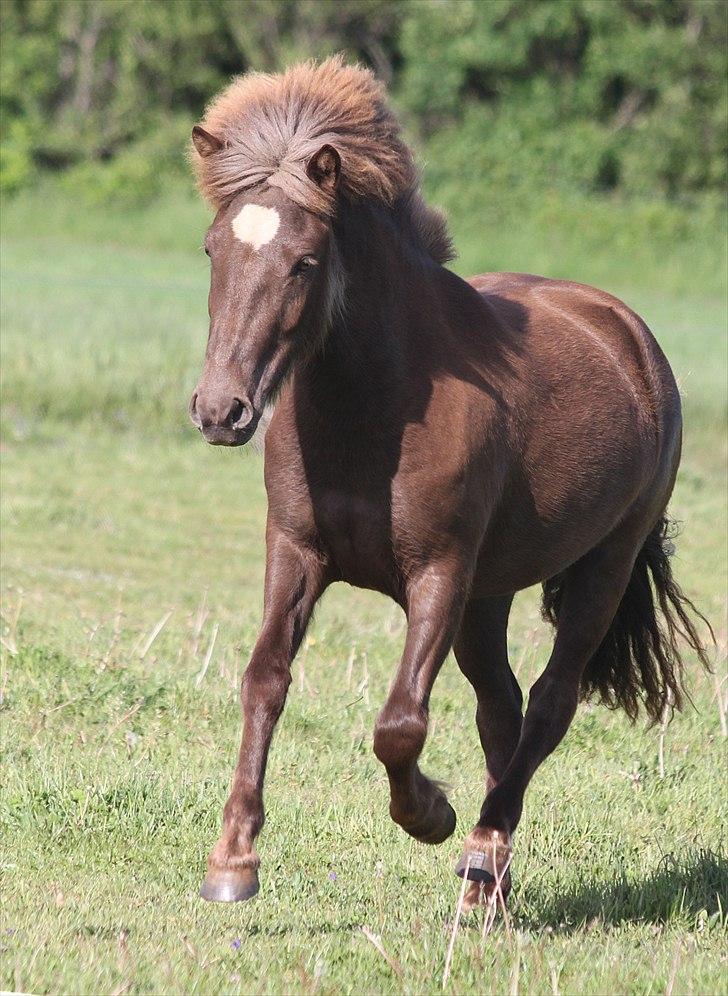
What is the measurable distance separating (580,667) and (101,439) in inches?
406

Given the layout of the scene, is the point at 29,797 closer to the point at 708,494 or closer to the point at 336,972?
the point at 336,972

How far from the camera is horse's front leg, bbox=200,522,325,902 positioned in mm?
4336

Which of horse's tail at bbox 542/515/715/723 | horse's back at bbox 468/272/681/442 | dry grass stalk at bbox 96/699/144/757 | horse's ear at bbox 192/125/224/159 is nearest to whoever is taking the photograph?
horse's ear at bbox 192/125/224/159

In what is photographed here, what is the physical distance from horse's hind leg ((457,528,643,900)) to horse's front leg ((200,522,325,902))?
88 cm

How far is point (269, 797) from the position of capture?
19.7ft

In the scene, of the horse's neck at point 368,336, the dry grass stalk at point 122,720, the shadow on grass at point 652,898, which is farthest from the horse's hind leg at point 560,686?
the dry grass stalk at point 122,720

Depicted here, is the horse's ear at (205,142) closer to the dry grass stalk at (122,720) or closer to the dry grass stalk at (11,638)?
the dry grass stalk at (122,720)

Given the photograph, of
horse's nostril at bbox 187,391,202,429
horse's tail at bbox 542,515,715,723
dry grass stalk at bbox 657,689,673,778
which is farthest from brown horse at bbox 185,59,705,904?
dry grass stalk at bbox 657,689,673,778

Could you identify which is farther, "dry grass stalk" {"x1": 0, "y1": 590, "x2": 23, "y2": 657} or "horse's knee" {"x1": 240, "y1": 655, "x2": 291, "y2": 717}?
"dry grass stalk" {"x1": 0, "y1": 590, "x2": 23, "y2": 657}

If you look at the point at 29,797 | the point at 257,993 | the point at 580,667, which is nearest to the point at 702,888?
the point at 580,667

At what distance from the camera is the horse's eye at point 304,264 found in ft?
13.7

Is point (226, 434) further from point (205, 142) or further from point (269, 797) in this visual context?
point (269, 797)

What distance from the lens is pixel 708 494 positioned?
1475cm

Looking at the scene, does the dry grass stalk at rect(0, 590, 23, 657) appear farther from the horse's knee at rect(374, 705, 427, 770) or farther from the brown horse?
the horse's knee at rect(374, 705, 427, 770)
